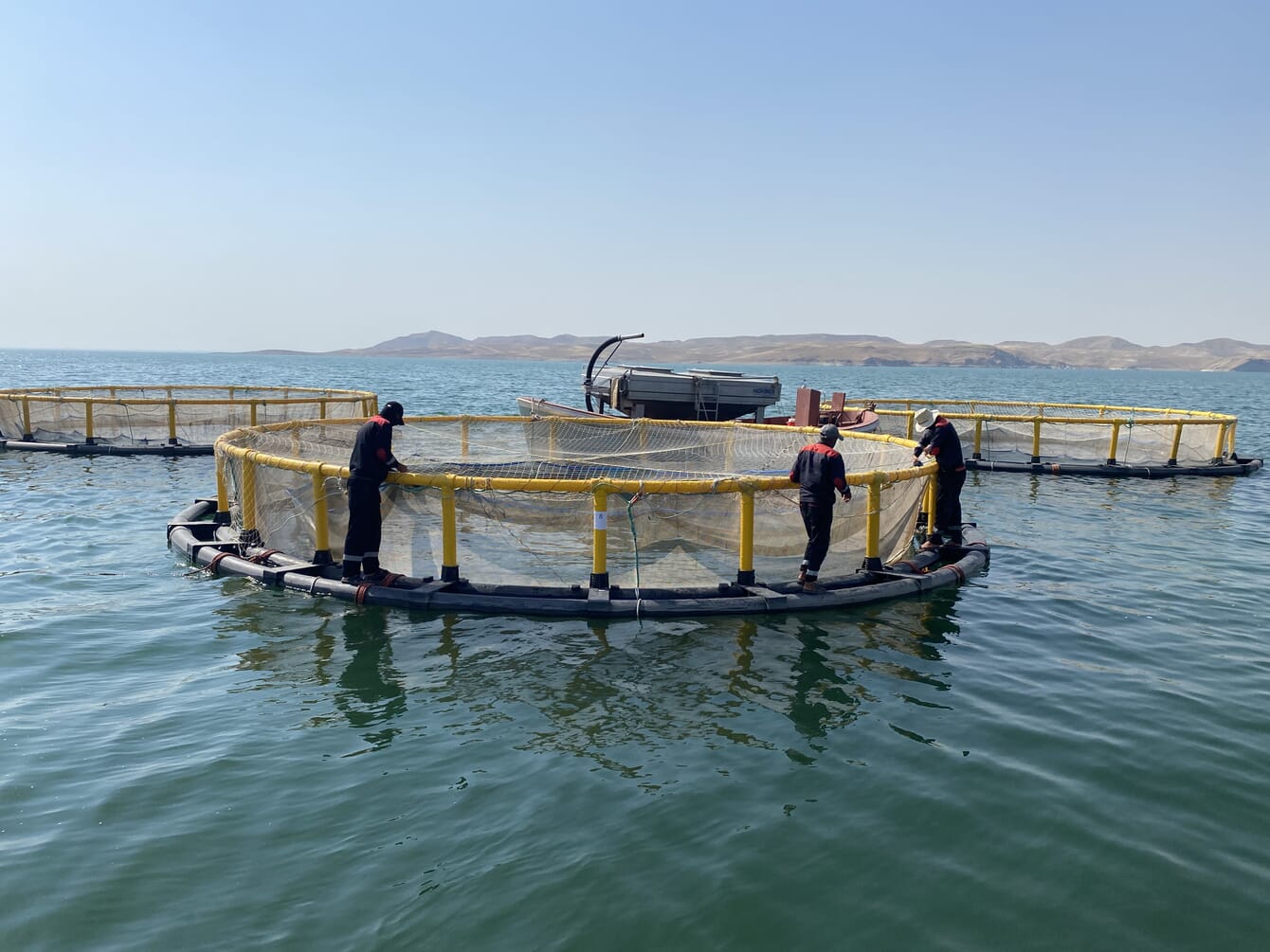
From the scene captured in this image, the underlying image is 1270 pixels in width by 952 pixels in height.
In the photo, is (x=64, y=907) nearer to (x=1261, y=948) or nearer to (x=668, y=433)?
(x=1261, y=948)

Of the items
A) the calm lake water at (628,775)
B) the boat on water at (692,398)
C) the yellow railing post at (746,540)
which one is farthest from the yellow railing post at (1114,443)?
the yellow railing post at (746,540)

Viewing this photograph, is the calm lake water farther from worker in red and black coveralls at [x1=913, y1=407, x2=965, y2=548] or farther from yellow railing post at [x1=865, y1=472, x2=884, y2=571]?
worker in red and black coveralls at [x1=913, y1=407, x2=965, y2=548]

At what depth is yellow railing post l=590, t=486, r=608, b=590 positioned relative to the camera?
8.84 meters

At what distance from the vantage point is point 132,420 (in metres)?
21.7

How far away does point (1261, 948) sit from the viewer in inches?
166

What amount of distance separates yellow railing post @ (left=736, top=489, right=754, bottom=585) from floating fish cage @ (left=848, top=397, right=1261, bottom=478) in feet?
43.3

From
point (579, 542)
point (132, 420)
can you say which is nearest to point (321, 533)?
point (579, 542)

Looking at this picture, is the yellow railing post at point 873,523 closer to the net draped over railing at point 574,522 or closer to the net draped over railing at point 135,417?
the net draped over railing at point 574,522

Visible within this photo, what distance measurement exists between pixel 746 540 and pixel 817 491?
0.91 meters

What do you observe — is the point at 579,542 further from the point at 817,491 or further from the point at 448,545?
the point at 817,491

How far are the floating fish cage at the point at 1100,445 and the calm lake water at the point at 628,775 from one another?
1165cm

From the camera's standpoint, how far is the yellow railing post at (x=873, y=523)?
9.76 m

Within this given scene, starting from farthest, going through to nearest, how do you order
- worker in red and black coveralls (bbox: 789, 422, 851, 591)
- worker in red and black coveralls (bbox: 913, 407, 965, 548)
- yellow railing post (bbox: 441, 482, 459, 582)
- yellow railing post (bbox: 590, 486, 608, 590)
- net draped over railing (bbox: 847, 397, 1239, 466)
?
net draped over railing (bbox: 847, 397, 1239, 466) < worker in red and black coveralls (bbox: 913, 407, 965, 548) < yellow railing post (bbox: 441, 482, 459, 582) < worker in red and black coveralls (bbox: 789, 422, 851, 591) < yellow railing post (bbox: 590, 486, 608, 590)

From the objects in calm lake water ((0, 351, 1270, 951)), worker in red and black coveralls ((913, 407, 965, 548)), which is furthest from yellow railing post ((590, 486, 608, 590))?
worker in red and black coveralls ((913, 407, 965, 548))
